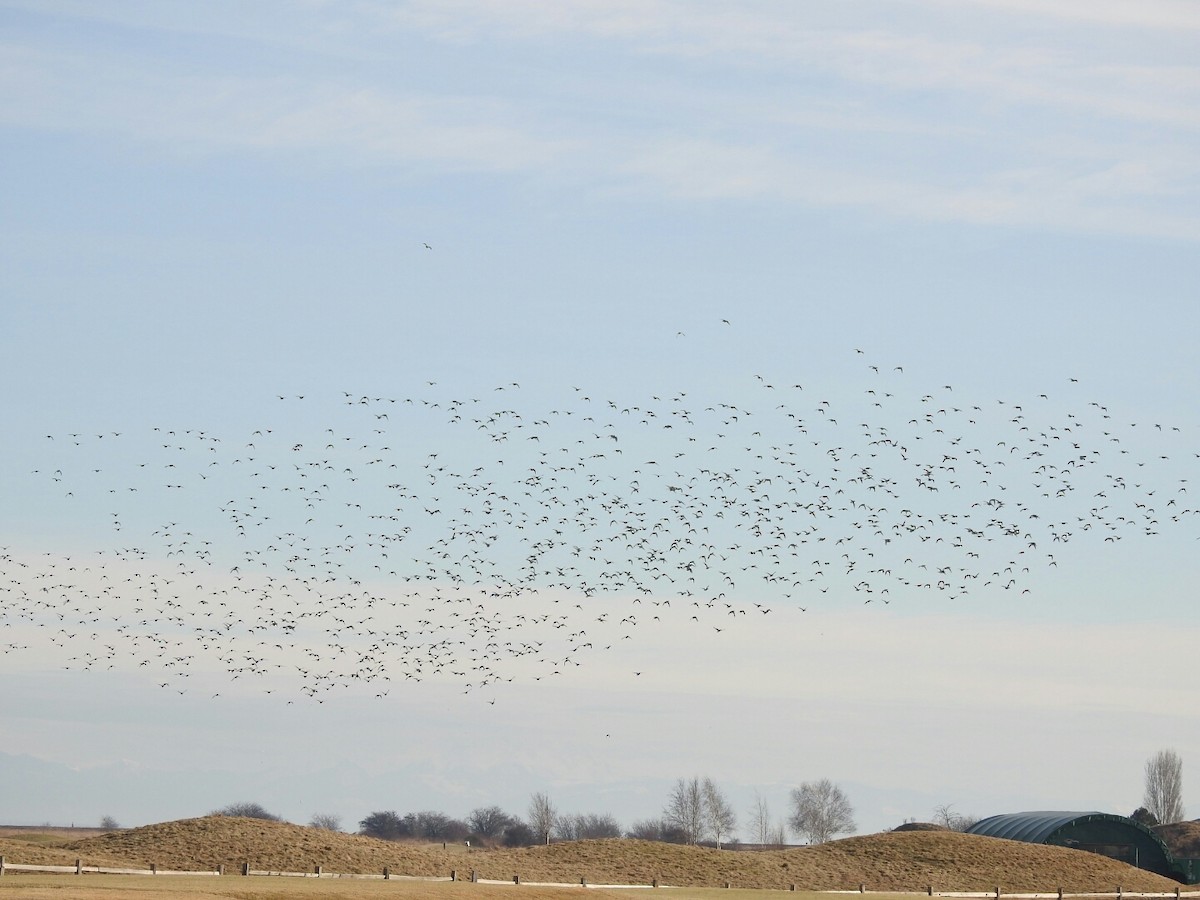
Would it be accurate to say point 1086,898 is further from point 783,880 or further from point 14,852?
point 14,852

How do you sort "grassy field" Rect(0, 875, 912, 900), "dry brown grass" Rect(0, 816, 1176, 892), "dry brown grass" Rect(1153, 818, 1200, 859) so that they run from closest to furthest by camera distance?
"grassy field" Rect(0, 875, 912, 900), "dry brown grass" Rect(0, 816, 1176, 892), "dry brown grass" Rect(1153, 818, 1200, 859)

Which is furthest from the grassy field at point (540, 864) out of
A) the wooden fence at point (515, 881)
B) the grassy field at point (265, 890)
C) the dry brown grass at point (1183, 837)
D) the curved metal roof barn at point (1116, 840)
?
the dry brown grass at point (1183, 837)

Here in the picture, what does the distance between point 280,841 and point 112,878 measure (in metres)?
16.0

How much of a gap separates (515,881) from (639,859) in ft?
51.4

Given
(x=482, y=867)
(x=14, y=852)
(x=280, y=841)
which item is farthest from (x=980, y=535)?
(x=14, y=852)

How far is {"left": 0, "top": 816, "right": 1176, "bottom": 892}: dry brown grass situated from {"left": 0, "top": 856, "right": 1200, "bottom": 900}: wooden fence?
971 millimetres

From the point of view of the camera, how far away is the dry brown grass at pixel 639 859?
8225cm

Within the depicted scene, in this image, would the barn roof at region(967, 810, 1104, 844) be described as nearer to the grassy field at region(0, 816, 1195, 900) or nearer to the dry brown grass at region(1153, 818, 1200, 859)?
the grassy field at region(0, 816, 1195, 900)

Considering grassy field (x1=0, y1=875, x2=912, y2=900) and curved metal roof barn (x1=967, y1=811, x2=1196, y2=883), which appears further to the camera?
curved metal roof barn (x1=967, y1=811, x2=1196, y2=883)

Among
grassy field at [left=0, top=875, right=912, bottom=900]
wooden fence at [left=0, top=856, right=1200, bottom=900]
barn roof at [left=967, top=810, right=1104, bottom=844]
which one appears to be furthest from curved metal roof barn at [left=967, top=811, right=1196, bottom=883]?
grassy field at [left=0, top=875, right=912, bottom=900]

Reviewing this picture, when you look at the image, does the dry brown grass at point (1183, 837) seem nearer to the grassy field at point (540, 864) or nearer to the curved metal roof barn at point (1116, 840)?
the curved metal roof barn at point (1116, 840)

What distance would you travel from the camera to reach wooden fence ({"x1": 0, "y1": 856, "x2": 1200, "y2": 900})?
7350cm

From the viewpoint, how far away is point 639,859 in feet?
316

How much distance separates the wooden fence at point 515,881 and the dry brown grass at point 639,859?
3.19ft
